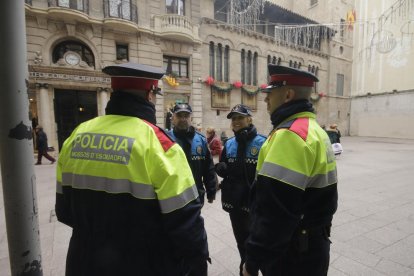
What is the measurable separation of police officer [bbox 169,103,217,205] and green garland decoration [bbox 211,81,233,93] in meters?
14.5

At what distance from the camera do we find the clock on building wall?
41.2ft

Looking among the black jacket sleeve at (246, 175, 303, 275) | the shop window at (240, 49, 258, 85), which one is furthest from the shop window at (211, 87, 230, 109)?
the black jacket sleeve at (246, 175, 303, 275)

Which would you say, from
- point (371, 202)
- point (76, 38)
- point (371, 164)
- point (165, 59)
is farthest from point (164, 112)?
point (371, 202)

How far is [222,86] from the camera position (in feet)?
59.1

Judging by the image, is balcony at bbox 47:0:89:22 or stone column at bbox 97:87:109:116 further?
stone column at bbox 97:87:109:116

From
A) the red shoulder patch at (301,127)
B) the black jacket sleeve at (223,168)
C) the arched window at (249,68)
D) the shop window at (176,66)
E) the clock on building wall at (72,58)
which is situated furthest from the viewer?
the arched window at (249,68)

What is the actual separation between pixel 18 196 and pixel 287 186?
1683mm

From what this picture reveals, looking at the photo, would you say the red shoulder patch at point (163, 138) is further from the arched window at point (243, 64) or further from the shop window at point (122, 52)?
the arched window at point (243, 64)

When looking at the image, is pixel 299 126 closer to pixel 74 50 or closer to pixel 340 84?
pixel 74 50

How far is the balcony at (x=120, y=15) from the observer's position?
13212 millimetres

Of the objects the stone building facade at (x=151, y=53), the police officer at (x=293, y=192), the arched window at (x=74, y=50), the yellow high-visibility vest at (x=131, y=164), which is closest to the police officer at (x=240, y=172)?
the police officer at (x=293, y=192)

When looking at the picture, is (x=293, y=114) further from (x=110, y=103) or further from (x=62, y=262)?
(x=62, y=262)

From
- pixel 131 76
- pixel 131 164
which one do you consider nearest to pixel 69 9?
pixel 131 76

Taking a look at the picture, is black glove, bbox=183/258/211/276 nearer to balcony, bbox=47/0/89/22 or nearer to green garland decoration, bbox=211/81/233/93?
balcony, bbox=47/0/89/22
